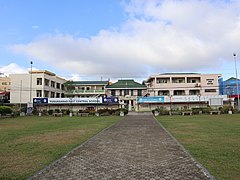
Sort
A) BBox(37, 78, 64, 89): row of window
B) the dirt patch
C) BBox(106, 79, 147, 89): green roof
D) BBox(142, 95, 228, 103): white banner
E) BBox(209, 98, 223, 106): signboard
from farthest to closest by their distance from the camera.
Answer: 1. BBox(106, 79, 147, 89): green roof
2. BBox(37, 78, 64, 89): row of window
3. BBox(142, 95, 228, 103): white banner
4. BBox(209, 98, 223, 106): signboard
5. the dirt patch

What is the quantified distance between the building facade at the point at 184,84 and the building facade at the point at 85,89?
14767mm

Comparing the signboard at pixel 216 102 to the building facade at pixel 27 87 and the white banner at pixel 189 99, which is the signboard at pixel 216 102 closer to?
the white banner at pixel 189 99

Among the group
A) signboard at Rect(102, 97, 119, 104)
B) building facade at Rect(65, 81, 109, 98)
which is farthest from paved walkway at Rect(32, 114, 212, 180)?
building facade at Rect(65, 81, 109, 98)

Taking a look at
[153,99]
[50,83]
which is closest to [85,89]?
[50,83]

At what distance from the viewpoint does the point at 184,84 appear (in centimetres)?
5500

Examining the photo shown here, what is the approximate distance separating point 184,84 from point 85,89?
27481 mm

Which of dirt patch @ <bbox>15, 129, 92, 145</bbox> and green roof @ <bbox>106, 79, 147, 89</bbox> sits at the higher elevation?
green roof @ <bbox>106, 79, 147, 89</bbox>

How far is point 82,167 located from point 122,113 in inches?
1164

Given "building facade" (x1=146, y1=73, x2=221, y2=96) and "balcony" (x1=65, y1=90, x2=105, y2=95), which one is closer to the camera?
"building facade" (x1=146, y1=73, x2=221, y2=96)

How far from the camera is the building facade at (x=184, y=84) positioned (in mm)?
54516

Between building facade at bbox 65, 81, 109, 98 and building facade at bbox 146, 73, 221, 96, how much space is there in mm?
14767

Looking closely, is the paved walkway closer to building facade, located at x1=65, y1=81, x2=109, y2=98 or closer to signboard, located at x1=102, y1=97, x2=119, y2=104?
signboard, located at x1=102, y1=97, x2=119, y2=104

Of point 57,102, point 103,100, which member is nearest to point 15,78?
point 57,102

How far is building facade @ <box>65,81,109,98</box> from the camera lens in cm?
6169
